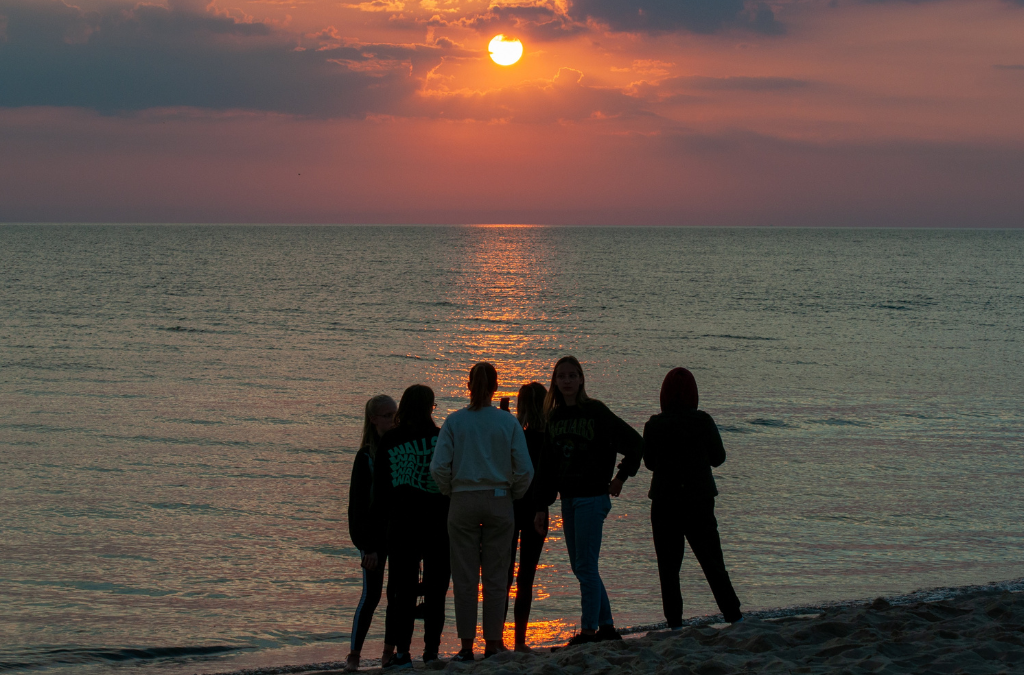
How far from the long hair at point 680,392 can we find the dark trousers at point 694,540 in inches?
25.0

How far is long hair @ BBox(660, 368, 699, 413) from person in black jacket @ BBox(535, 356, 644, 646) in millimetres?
341

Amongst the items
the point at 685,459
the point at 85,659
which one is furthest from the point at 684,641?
the point at 85,659

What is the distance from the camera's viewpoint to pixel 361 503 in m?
5.51

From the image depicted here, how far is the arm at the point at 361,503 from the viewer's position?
548 cm

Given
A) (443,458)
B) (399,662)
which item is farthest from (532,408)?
(399,662)

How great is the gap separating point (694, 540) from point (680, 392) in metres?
1.00

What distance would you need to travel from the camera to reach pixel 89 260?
89.9m

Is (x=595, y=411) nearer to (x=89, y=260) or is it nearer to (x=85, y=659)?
(x=85, y=659)

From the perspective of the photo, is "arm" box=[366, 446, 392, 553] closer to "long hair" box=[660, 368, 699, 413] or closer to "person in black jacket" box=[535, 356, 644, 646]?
"person in black jacket" box=[535, 356, 644, 646]

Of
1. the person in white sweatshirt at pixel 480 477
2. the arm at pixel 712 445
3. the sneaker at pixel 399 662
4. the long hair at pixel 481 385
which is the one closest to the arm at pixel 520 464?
the person in white sweatshirt at pixel 480 477

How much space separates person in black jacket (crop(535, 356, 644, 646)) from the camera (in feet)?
18.3

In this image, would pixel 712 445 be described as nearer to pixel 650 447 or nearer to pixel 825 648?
pixel 650 447

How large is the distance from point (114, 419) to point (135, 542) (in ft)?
24.8

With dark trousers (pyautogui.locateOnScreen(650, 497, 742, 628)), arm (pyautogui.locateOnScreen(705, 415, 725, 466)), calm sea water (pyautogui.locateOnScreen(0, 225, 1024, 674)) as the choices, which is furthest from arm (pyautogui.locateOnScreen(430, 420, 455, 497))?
calm sea water (pyautogui.locateOnScreen(0, 225, 1024, 674))
